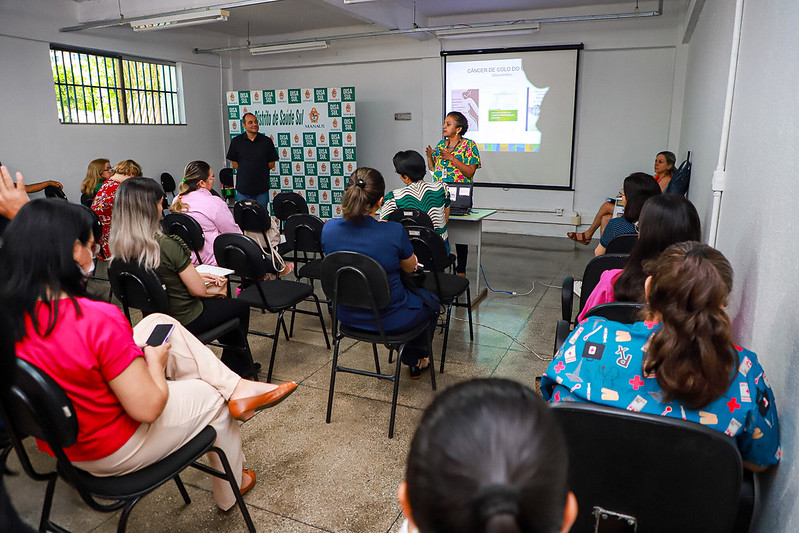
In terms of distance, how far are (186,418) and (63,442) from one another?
1.22 feet

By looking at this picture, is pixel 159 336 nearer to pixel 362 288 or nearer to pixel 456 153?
pixel 362 288

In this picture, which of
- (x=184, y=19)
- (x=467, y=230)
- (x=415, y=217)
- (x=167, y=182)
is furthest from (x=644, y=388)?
(x=167, y=182)

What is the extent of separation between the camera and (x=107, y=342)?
4.36 feet

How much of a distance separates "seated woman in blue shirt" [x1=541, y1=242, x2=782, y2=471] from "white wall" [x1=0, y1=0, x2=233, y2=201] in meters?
6.98

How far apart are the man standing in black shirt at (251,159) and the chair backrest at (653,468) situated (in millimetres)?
6425

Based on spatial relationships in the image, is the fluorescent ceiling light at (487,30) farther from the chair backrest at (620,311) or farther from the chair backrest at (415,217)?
the chair backrest at (620,311)

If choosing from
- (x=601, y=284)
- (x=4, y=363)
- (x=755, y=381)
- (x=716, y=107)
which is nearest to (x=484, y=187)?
(x=716, y=107)

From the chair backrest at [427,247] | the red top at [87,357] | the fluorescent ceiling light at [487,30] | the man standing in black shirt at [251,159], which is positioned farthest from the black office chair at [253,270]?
A: the fluorescent ceiling light at [487,30]

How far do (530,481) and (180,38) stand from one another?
896 cm

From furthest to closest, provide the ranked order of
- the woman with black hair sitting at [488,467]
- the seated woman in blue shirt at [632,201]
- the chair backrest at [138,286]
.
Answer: the seated woman in blue shirt at [632,201]
the chair backrest at [138,286]
the woman with black hair sitting at [488,467]

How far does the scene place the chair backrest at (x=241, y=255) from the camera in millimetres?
2859

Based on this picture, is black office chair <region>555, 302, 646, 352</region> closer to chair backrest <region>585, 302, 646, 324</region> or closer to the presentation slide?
chair backrest <region>585, 302, 646, 324</region>

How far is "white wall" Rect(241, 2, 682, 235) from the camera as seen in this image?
659cm

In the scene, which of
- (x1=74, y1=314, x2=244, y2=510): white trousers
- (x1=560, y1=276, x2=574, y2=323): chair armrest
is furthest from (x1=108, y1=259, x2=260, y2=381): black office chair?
(x1=560, y1=276, x2=574, y2=323): chair armrest
